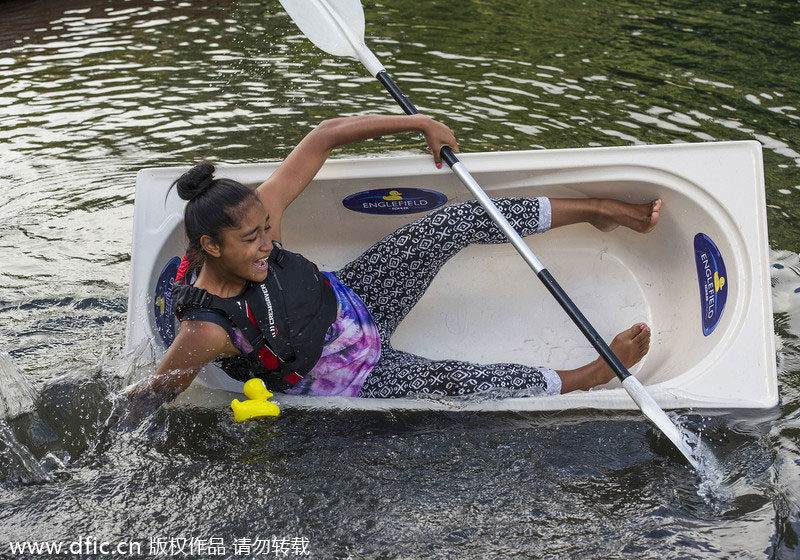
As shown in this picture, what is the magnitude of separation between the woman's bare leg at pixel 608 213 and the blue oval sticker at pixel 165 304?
1.33 metres

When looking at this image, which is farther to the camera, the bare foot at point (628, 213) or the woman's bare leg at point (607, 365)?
the bare foot at point (628, 213)

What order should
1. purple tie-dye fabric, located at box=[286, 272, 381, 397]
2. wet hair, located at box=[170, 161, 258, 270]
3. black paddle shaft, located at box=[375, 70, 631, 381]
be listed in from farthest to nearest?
purple tie-dye fabric, located at box=[286, 272, 381, 397], black paddle shaft, located at box=[375, 70, 631, 381], wet hair, located at box=[170, 161, 258, 270]

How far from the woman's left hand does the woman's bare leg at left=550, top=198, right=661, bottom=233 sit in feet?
1.36

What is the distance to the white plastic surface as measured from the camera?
8.43ft

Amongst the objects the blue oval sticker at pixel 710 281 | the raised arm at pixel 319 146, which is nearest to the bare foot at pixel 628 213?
the blue oval sticker at pixel 710 281

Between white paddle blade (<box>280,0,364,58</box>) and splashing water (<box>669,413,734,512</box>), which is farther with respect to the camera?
white paddle blade (<box>280,0,364,58</box>)

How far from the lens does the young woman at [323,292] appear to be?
232 centimetres

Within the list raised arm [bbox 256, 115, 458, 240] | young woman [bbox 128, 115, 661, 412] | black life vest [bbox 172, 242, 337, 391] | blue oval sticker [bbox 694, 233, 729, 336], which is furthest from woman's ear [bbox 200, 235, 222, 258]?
blue oval sticker [bbox 694, 233, 729, 336]

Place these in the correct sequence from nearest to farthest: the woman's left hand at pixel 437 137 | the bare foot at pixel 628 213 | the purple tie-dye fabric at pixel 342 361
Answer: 1. the purple tie-dye fabric at pixel 342 361
2. the woman's left hand at pixel 437 137
3. the bare foot at pixel 628 213

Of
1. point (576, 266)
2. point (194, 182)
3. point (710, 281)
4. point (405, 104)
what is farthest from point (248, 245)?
point (710, 281)

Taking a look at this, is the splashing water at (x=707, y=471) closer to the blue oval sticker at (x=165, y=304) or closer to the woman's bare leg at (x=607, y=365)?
the woman's bare leg at (x=607, y=365)

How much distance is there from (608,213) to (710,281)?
42 centimetres

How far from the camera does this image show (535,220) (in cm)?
282

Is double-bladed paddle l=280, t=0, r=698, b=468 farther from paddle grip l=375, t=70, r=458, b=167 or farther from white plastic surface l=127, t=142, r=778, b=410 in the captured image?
white plastic surface l=127, t=142, r=778, b=410
